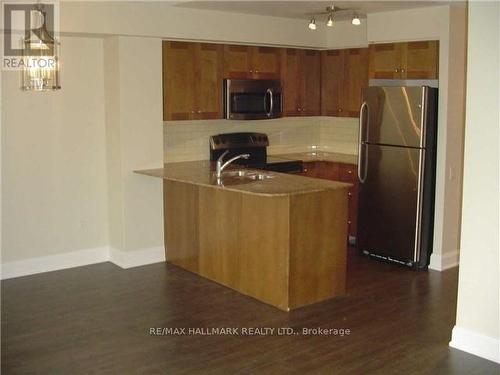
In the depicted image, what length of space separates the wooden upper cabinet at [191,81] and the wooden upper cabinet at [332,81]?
150 cm

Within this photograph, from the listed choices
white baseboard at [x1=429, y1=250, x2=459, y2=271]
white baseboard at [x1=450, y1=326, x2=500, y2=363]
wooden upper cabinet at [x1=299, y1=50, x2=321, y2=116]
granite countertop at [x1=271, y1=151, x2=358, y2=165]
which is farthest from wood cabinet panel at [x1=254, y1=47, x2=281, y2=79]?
white baseboard at [x1=450, y1=326, x2=500, y2=363]

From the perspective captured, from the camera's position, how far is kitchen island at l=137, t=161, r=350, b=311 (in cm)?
500

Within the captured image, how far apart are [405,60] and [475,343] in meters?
3.11

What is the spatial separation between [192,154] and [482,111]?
354 centimetres

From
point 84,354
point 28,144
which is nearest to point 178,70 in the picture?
point 28,144

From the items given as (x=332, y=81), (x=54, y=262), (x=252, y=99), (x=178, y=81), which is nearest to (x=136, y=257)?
(x=54, y=262)

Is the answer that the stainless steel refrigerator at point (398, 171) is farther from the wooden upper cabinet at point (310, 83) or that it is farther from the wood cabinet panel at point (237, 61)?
the wood cabinet panel at point (237, 61)

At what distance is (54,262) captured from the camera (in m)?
6.17

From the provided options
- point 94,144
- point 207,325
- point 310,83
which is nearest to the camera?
point 207,325

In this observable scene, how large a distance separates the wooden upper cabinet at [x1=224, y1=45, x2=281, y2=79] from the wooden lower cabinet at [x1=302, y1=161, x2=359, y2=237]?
43.4 inches

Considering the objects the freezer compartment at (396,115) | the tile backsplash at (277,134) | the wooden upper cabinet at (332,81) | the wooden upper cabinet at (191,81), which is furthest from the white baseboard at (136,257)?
the wooden upper cabinet at (332,81)

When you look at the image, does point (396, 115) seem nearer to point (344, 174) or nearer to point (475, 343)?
point (344, 174)

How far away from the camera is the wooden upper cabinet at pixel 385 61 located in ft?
21.0

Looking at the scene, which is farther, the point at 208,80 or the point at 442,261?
the point at 208,80
